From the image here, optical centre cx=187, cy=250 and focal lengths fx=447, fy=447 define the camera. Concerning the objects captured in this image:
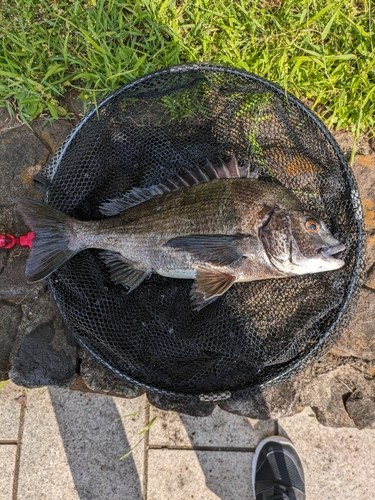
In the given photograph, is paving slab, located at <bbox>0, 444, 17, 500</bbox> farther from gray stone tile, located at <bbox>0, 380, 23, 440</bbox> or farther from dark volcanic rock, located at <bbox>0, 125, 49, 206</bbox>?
dark volcanic rock, located at <bbox>0, 125, 49, 206</bbox>

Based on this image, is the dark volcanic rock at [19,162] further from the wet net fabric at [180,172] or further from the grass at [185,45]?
the wet net fabric at [180,172]

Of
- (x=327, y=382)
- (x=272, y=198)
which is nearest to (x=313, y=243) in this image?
(x=272, y=198)

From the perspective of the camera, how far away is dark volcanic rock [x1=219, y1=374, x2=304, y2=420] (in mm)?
3811

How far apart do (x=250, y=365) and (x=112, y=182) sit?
5.83 feet

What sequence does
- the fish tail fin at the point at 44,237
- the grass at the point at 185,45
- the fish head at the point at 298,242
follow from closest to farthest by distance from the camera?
the fish head at the point at 298,242 < the fish tail fin at the point at 44,237 < the grass at the point at 185,45

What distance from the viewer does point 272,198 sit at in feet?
10.3

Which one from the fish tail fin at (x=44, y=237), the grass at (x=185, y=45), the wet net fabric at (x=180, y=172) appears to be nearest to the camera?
the fish tail fin at (x=44, y=237)

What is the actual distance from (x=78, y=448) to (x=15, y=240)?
6.24 feet

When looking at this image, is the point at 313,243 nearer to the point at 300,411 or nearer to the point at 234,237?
the point at 234,237

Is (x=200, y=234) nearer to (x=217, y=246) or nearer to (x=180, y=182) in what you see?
(x=217, y=246)

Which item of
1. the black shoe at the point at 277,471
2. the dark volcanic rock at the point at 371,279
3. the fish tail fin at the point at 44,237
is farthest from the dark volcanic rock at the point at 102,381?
the dark volcanic rock at the point at 371,279

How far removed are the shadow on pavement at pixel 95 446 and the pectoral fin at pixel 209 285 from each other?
4.78 feet

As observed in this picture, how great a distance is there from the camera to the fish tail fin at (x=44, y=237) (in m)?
3.24

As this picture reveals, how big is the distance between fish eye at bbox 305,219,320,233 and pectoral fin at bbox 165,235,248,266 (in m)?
0.44
